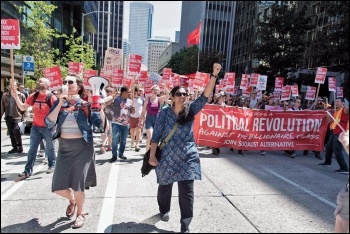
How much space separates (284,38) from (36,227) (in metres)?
28.6

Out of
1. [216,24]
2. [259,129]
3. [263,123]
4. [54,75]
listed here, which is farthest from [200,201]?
[216,24]

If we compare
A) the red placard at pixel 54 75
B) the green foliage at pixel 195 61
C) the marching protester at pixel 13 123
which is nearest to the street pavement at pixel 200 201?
the marching protester at pixel 13 123

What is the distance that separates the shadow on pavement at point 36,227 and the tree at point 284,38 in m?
27.3

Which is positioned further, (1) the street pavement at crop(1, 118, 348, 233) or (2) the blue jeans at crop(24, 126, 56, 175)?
(2) the blue jeans at crop(24, 126, 56, 175)

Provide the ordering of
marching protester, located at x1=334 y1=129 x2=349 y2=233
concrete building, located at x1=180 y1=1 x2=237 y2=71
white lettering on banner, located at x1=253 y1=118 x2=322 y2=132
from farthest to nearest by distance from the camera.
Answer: concrete building, located at x1=180 y1=1 x2=237 y2=71 < white lettering on banner, located at x1=253 y1=118 x2=322 y2=132 < marching protester, located at x1=334 y1=129 x2=349 y2=233

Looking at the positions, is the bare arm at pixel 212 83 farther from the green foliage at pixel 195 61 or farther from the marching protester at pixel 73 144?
the green foliage at pixel 195 61

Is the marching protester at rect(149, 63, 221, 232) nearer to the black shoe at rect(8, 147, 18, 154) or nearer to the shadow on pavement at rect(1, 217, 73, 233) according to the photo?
the shadow on pavement at rect(1, 217, 73, 233)

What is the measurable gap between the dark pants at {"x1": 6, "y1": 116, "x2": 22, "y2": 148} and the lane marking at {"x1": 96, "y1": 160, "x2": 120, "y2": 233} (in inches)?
122

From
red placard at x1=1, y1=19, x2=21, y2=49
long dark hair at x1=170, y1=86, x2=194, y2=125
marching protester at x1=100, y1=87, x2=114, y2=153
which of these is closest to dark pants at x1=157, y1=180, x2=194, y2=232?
long dark hair at x1=170, y1=86, x2=194, y2=125

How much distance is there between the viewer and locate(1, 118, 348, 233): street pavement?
3.98 meters

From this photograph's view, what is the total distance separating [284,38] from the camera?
1131 inches

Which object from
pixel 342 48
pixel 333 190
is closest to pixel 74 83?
pixel 333 190

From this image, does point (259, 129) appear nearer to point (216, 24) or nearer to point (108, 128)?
point (108, 128)

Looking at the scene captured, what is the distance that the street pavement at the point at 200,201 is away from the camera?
3.98m
